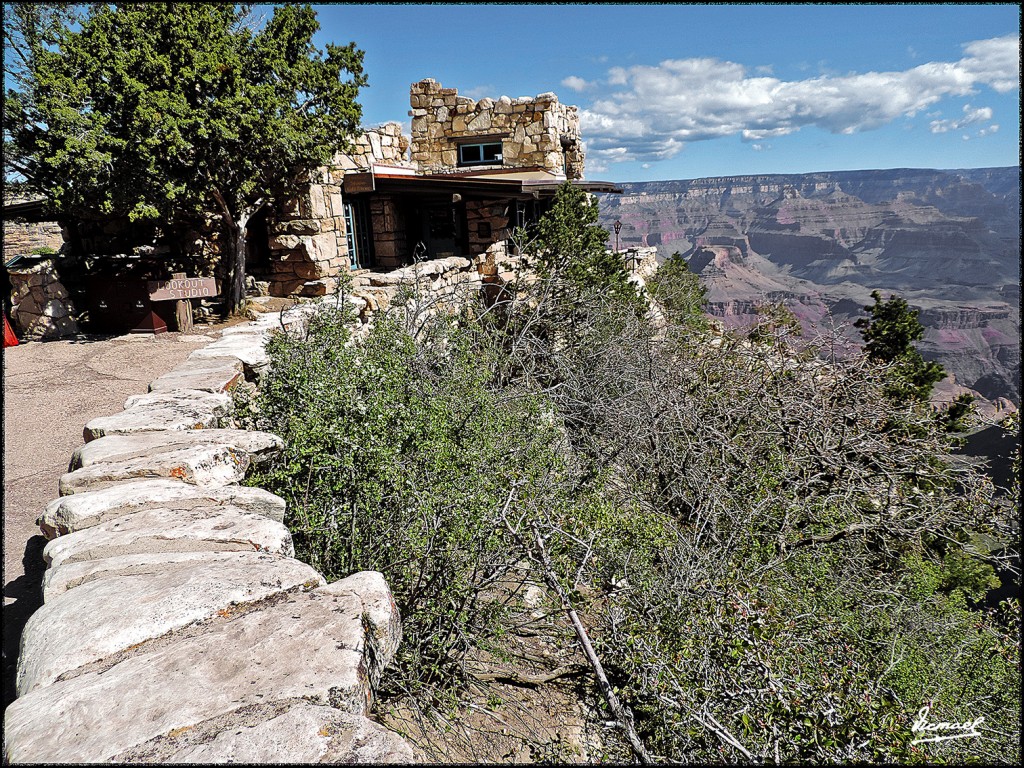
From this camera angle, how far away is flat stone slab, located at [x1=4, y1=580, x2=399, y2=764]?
4.92 feet

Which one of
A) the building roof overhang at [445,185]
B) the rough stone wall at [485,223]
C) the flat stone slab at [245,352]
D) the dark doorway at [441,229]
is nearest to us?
the flat stone slab at [245,352]

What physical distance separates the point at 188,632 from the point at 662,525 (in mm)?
3926

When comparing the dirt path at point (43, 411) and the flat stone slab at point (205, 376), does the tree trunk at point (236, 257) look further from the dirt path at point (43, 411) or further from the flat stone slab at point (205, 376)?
the flat stone slab at point (205, 376)

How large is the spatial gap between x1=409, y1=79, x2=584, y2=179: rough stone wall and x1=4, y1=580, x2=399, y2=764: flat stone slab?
49.2 ft

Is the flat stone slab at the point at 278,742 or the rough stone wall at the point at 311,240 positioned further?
the rough stone wall at the point at 311,240

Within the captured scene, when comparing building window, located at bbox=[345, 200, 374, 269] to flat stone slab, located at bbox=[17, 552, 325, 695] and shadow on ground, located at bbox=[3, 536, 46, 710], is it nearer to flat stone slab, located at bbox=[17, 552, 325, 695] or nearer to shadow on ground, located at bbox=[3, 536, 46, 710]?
shadow on ground, located at bbox=[3, 536, 46, 710]

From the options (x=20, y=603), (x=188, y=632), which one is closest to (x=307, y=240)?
(x=20, y=603)

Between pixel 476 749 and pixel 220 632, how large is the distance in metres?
1.58

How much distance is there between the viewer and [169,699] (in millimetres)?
1616

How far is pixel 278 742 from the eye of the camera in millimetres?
1495

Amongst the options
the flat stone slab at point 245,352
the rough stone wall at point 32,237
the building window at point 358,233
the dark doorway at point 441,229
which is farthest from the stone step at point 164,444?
the rough stone wall at point 32,237

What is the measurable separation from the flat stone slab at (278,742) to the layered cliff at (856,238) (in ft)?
159

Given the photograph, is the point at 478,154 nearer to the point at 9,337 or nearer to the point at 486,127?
the point at 486,127

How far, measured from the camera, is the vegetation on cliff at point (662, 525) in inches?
124
